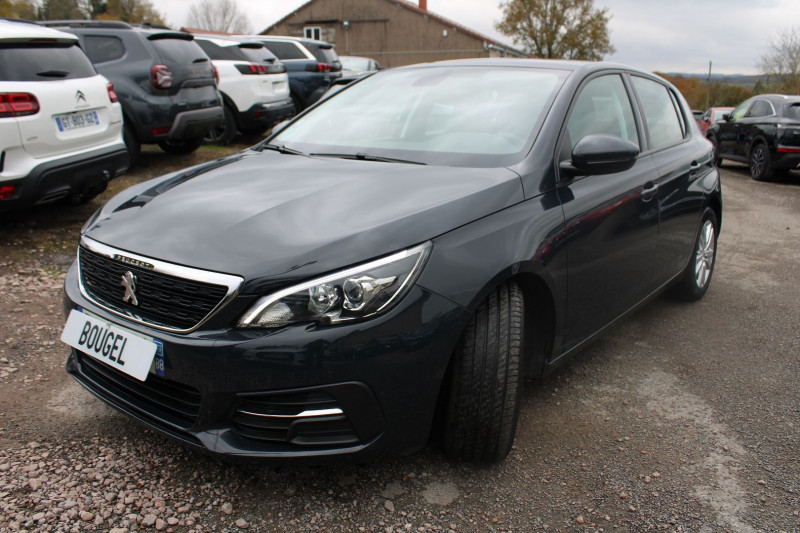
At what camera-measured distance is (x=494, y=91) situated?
3100 millimetres

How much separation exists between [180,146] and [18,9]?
36.3 metres

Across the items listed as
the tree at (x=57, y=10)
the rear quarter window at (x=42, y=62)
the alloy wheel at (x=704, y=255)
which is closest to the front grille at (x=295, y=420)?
the alloy wheel at (x=704, y=255)

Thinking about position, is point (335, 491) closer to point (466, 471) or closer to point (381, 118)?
point (466, 471)

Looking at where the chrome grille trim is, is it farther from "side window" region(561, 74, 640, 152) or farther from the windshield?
"side window" region(561, 74, 640, 152)

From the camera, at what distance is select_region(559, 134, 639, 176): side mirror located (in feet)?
8.80

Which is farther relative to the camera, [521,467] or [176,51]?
[176,51]

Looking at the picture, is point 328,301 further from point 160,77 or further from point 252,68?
point 252,68

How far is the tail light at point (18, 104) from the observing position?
14.5 ft

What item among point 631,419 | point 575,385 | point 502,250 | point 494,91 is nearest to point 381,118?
point 494,91

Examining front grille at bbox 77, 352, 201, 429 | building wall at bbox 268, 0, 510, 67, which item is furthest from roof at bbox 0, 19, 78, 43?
building wall at bbox 268, 0, 510, 67

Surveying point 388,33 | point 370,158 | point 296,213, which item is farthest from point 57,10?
point 296,213

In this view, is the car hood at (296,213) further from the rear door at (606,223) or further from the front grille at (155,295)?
the rear door at (606,223)

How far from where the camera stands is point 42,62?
4891 millimetres

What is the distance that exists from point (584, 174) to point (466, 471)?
1.30 metres
